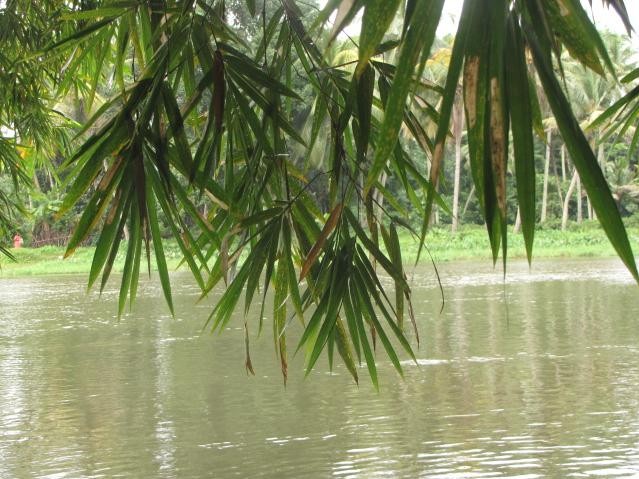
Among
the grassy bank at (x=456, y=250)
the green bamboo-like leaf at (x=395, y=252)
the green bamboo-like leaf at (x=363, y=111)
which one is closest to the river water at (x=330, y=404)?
the green bamboo-like leaf at (x=395, y=252)

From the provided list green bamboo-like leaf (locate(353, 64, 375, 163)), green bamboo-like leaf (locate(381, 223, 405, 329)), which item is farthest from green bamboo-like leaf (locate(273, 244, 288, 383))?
green bamboo-like leaf (locate(353, 64, 375, 163))

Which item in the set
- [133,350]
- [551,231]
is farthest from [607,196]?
[551,231]

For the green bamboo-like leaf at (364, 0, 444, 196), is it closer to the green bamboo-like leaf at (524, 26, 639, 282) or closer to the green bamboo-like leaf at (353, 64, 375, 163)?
the green bamboo-like leaf at (524, 26, 639, 282)

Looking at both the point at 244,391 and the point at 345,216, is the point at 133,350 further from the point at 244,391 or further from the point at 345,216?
the point at 345,216

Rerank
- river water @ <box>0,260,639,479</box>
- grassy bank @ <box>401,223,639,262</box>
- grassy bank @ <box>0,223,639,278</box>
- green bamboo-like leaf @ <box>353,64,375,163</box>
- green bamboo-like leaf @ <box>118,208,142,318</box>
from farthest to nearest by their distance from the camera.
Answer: grassy bank @ <box>0,223,639,278</box> → grassy bank @ <box>401,223,639,262</box> → river water @ <box>0,260,639,479</box> → green bamboo-like leaf @ <box>118,208,142,318</box> → green bamboo-like leaf @ <box>353,64,375,163</box>

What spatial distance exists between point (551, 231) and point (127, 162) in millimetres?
26681

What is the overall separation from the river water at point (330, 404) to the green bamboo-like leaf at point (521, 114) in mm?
3828

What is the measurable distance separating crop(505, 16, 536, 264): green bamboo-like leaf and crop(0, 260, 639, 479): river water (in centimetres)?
383

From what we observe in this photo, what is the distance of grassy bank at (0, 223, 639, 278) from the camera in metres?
22.8

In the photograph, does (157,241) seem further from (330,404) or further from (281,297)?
(330,404)

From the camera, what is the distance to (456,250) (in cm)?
2389

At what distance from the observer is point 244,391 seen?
7.09 m

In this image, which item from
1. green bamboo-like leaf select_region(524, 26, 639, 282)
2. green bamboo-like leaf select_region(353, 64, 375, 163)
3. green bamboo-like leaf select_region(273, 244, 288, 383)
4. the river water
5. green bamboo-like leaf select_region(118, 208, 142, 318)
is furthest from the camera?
the river water

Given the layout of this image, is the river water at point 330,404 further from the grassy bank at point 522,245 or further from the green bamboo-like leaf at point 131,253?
the grassy bank at point 522,245
